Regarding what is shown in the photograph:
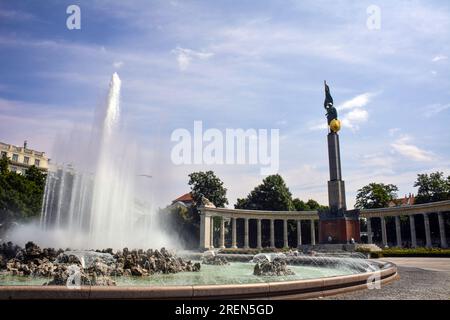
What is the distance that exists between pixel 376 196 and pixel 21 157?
292 feet

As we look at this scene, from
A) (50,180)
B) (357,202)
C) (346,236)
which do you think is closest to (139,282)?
(50,180)

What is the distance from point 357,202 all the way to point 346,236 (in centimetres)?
4734

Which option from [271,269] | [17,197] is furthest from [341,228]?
[17,197]

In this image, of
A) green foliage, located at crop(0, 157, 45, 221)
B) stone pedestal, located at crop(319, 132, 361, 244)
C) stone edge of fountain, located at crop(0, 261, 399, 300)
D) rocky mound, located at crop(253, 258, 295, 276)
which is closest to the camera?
stone edge of fountain, located at crop(0, 261, 399, 300)

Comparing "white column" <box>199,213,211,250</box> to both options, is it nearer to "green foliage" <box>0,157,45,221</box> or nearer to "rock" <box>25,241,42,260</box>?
"green foliage" <box>0,157,45,221</box>

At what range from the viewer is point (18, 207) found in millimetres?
47344

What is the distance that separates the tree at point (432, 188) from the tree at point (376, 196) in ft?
24.2

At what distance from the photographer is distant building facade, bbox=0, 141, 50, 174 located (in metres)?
74.0

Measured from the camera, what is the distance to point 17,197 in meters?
47.4

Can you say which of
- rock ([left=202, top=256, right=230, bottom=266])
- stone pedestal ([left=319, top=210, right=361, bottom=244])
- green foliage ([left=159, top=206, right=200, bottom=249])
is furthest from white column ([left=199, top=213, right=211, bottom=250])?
rock ([left=202, top=256, right=230, bottom=266])

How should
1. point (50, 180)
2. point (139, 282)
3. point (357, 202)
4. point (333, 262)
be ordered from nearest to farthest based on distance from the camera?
point (139, 282)
point (333, 262)
point (50, 180)
point (357, 202)

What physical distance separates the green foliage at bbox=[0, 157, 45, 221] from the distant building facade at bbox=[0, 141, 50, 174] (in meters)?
21.3
